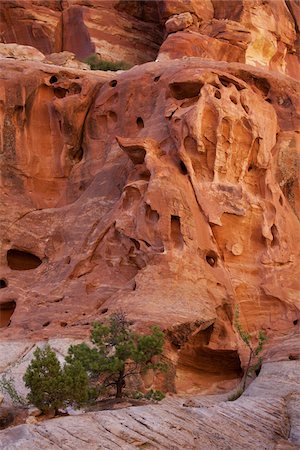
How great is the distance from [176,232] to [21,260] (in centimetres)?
583

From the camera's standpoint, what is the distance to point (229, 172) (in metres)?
21.8

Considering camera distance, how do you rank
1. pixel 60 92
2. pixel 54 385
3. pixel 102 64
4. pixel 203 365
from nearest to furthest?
pixel 54 385, pixel 203 365, pixel 60 92, pixel 102 64

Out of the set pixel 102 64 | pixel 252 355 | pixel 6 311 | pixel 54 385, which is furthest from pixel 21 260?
pixel 102 64

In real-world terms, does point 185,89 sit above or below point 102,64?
above

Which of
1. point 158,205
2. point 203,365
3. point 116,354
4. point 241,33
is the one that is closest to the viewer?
point 116,354

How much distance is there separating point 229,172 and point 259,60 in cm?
2225

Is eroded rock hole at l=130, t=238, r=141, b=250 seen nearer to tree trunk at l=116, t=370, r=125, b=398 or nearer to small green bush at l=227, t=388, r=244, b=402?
small green bush at l=227, t=388, r=244, b=402

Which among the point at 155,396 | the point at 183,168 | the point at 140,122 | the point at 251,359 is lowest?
the point at 251,359

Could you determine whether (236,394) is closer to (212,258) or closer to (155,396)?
(155,396)

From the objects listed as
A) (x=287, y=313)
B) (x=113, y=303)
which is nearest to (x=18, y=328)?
(x=113, y=303)

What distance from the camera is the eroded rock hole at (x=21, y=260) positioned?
892 inches

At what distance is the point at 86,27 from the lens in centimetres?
4075

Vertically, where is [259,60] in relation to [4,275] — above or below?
above

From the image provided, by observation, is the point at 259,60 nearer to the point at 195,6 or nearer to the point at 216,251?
the point at 195,6
